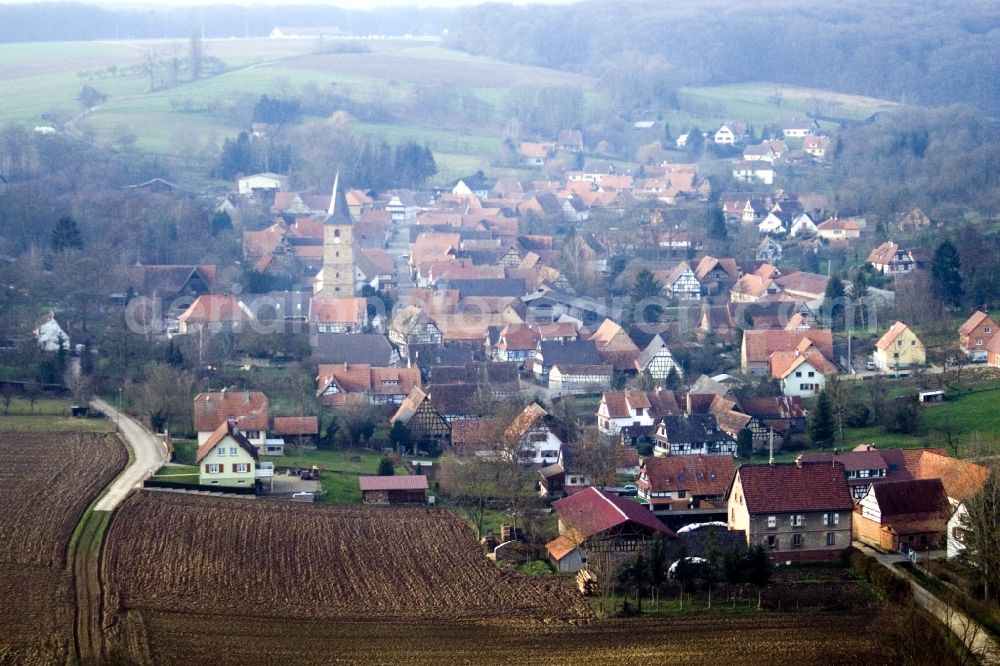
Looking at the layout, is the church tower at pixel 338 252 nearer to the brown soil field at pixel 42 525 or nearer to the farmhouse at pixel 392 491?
the brown soil field at pixel 42 525

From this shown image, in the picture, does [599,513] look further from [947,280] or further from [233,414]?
[947,280]

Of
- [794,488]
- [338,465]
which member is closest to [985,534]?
[794,488]

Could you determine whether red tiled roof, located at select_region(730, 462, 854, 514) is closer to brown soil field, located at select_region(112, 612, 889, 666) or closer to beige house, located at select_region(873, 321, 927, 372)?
brown soil field, located at select_region(112, 612, 889, 666)

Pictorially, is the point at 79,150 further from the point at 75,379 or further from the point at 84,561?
the point at 84,561

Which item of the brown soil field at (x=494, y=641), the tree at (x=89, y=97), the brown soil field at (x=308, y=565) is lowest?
the brown soil field at (x=494, y=641)

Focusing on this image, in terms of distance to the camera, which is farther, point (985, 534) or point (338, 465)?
point (338, 465)

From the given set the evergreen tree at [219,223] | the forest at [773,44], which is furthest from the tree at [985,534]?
the forest at [773,44]

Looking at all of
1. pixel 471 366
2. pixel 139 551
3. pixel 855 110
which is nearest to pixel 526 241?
pixel 471 366
